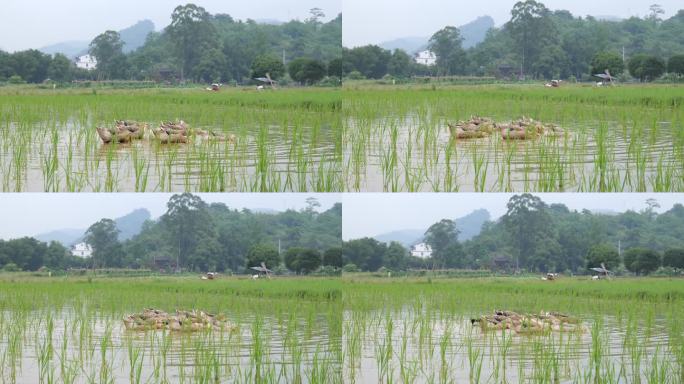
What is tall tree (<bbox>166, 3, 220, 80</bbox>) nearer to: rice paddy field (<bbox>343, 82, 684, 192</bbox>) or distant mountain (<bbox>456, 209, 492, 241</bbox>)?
rice paddy field (<bbox>343, 82, 684, 192</bbox>)

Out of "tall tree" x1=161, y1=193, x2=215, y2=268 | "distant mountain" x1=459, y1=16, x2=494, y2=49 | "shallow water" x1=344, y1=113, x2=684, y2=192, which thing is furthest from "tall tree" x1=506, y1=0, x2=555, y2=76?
"tall tree" x1=161, y1=193, x2=215, y2=268

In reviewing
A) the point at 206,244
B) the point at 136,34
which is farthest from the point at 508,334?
the point at 136,34

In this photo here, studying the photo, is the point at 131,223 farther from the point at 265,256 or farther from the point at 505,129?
the point at 505,129

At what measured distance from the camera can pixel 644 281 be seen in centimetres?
1214

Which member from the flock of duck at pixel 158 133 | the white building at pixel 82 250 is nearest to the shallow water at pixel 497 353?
the flock of duck at pixel 158 133

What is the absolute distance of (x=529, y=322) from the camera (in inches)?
430

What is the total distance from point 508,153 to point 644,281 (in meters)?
2.19

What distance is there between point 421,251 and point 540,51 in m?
3.11

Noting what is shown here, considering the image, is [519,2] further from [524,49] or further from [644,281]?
[644,281]

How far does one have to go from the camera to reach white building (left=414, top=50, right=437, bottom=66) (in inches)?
516

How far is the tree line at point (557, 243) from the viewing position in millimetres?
11656

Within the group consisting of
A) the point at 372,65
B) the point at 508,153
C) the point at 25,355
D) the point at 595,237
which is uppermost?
the point at 372,65

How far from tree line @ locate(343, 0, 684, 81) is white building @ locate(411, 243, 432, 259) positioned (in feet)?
7.34

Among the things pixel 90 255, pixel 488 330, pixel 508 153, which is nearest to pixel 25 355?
pixel 90 255
